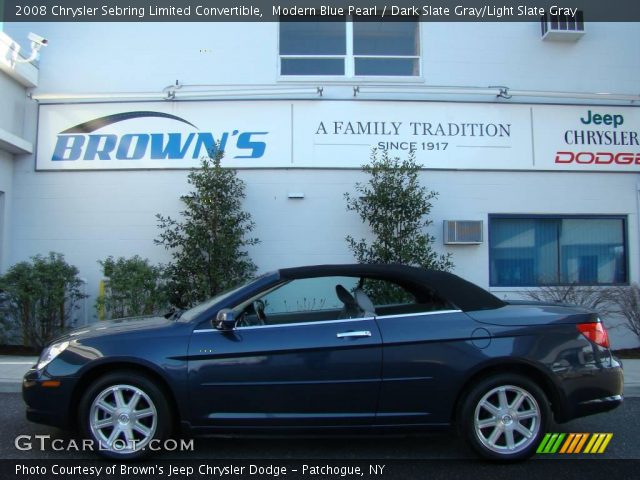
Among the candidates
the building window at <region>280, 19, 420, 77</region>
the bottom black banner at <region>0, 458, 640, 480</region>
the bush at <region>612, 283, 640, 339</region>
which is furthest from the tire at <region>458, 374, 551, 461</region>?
the building window at <region>280, 19, 420, 77</region>

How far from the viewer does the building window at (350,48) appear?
9898mm

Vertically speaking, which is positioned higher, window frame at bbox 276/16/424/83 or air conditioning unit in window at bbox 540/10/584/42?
air conditioning unit in window at bbox 540/10/584/42

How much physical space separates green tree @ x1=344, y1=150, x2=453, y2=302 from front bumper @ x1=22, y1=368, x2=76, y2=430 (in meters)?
5.28

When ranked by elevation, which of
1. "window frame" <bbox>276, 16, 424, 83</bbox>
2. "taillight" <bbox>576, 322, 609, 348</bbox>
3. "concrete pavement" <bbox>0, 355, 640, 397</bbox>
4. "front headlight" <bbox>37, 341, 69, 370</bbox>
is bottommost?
"concrete pavement" <bbox>0, 355, 640, 397</bbox>

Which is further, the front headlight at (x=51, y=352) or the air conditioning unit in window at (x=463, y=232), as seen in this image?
the air conditioning unit in window at (x=463, y=232)

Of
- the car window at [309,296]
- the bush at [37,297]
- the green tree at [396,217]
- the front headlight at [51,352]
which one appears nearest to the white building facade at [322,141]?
the green tree at [396,217]

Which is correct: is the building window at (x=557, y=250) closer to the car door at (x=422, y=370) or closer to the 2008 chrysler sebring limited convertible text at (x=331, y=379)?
the 2008 chrysler sebring limited convertible text at (x=331, y=379)

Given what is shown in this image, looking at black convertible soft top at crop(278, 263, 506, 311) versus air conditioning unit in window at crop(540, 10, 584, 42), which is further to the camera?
air conditioning unit in window at crop(540, 10, 584, 42)

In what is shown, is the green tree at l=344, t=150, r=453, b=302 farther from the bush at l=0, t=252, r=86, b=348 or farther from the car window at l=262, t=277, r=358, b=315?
the bush at l=0, t=252, r=86, b=348

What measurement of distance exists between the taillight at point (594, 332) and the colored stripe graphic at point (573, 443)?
86cm

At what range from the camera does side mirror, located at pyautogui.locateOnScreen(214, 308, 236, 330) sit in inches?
165

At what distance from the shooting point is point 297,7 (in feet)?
32.7

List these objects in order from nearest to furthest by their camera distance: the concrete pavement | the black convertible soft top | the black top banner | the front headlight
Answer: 1. the front headlight
2. the black convertible soft top
3. the concrete pavement
4. the black top banner

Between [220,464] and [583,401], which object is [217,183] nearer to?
[220,464]
